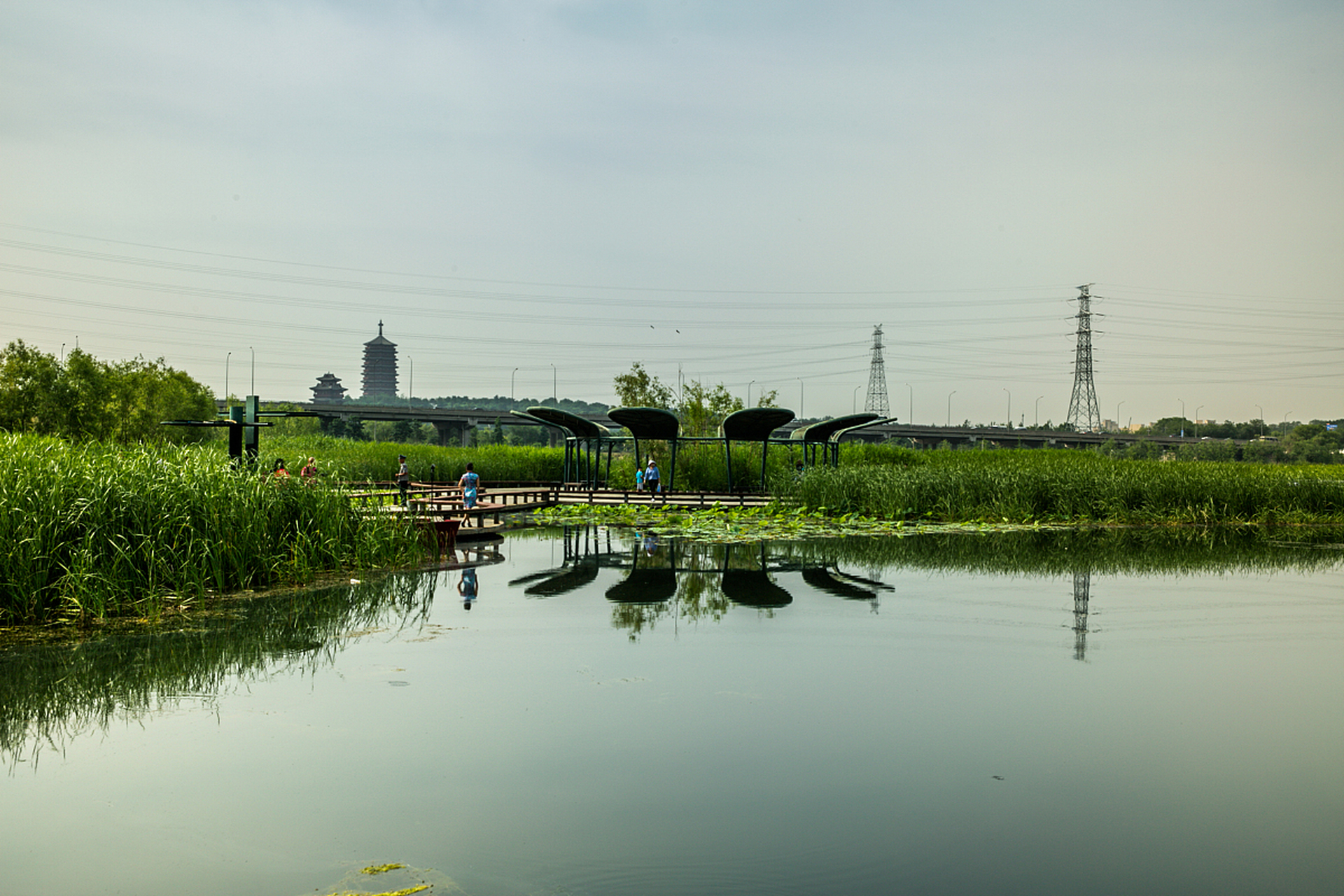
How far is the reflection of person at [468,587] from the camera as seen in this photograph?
39.4 ft

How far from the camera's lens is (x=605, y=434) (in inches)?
1277

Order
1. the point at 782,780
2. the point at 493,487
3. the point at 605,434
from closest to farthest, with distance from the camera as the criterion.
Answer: the point at 782,780, the point at 605,434, the point at 493,487

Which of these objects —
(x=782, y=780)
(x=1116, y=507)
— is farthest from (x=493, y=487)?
(x=782, y=780)

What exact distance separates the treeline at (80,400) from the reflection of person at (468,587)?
15.9m

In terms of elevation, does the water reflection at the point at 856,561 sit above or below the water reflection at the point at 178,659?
above

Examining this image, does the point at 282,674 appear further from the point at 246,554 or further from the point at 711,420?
the point at 711,420

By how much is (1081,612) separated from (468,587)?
826 cm

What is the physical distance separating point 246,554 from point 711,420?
2883 cm

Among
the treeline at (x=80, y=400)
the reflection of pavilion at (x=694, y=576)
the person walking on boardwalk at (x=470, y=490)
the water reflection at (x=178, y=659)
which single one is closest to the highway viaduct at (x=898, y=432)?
the treeline at (x=80, y=400)

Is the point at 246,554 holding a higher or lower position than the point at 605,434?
lower

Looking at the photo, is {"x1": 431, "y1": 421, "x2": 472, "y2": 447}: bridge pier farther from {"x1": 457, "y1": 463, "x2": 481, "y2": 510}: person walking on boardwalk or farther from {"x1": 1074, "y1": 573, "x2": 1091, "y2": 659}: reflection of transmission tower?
{"x1": 1074, "y1": 573, "x2": 1091, "y2": 659}: reflection of transmission tower

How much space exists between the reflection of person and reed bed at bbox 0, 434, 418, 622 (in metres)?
1.43

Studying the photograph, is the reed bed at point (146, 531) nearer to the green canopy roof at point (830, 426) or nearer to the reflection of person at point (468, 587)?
the reflection of person at point (468, 587)

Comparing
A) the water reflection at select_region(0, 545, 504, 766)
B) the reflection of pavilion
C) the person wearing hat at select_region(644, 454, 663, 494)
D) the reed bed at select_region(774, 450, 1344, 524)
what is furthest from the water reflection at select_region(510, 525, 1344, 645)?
the person wearing hat at select_region(644, 454, 663, 494)
